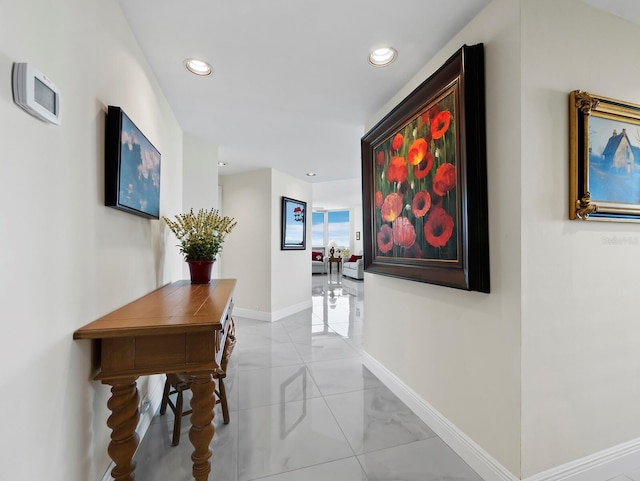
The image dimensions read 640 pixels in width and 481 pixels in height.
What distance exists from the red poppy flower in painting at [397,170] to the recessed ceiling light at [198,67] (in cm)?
144

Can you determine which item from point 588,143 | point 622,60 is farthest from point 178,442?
point 622,60

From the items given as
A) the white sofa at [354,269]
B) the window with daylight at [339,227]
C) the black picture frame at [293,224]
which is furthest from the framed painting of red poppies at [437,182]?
the window with daylight at [339,227]

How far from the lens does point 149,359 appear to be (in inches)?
46.5

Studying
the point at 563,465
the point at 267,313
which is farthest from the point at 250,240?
the point at 563,465

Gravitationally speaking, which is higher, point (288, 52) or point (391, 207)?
point (288, 52)

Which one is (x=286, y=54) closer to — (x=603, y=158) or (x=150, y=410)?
(x=603, y=158)

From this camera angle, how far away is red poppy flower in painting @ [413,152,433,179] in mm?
1834

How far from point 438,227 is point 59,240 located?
69.1 inches

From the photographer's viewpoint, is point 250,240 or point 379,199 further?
point 250,240

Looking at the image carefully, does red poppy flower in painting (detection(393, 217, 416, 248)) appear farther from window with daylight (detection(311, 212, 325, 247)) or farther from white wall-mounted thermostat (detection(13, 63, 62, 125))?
window with daylight (detection(311, 212, 325, 247))

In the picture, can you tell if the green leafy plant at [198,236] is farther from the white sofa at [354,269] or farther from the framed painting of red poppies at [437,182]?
the white sofa at [354,269]

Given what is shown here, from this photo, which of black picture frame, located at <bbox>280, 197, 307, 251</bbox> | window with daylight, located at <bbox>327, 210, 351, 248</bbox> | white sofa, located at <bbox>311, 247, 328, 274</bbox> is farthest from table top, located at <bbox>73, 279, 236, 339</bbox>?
window with daylight, located at <bbox>327, 210, 351, 248</bbox>

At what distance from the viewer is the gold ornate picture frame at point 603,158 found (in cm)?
137

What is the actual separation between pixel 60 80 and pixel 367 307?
8.30ft
